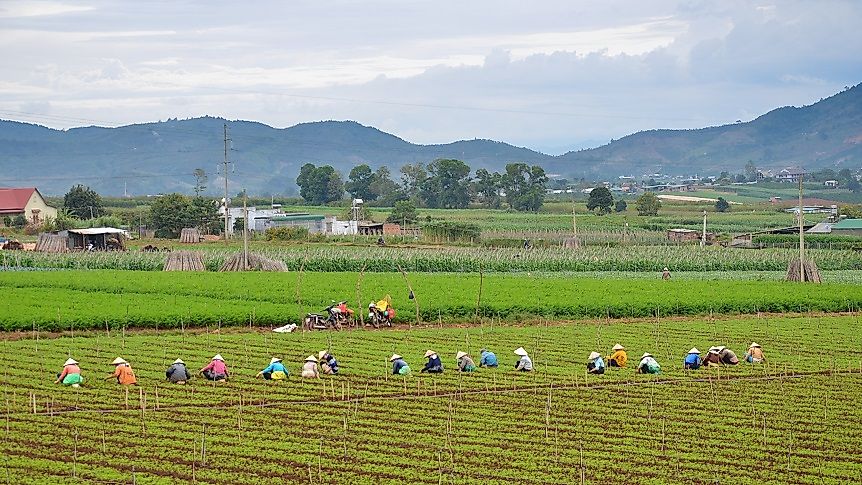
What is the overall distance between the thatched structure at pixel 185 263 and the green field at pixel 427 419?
17978mm

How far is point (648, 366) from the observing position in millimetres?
22859

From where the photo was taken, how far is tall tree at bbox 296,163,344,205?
119 meters

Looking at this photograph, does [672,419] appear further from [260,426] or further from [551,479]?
[260,426]

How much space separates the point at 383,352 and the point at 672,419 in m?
8.14

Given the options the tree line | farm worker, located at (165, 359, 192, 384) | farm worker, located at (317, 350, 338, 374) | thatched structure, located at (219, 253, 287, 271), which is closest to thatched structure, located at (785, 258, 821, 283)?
thatched structure, located at (219, 253, 287, 271)

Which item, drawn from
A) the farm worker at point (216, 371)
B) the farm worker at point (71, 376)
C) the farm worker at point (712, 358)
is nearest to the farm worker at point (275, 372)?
the farm worker at point (216, 371)

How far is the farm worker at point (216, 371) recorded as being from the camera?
2167 cm

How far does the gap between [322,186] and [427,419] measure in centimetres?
10139

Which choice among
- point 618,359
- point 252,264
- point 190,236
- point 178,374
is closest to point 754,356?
point 618,359

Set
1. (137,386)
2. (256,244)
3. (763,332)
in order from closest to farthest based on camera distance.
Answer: (137,386)
(763,332)
(256,244)

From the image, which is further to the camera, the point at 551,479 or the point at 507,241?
the point at 507,241

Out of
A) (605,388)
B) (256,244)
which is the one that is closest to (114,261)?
(256,244)

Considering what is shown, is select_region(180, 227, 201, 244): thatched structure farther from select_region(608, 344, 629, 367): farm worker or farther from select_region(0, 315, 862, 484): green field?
select_region(608, 344, 629, 367): farm worker

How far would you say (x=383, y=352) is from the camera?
25.6 metres
